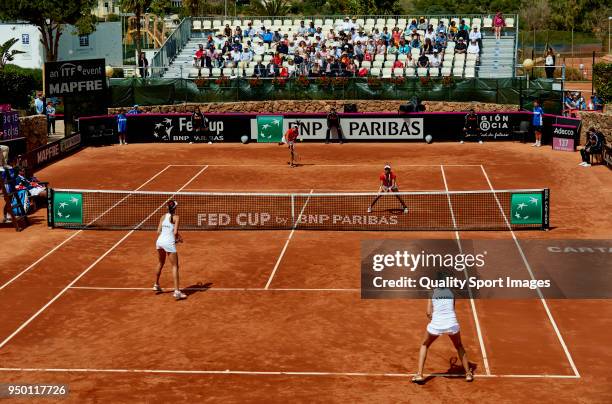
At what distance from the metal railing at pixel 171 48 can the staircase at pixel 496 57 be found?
19.7 m

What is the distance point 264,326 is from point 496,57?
40600 millimetres

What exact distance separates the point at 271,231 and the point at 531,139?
70.4 feet

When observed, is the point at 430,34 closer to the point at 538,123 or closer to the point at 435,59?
the point at 435,59

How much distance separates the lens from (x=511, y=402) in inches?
592

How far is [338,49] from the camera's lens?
56250 mm

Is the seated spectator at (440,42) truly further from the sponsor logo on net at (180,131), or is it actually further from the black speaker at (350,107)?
the sponsor logo on net at (180,131)

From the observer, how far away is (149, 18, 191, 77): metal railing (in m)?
57.5

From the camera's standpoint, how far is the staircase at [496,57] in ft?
179

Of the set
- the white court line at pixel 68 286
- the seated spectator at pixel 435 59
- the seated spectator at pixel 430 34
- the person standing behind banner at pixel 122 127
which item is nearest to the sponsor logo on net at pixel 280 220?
the white court line at pixel 68 286

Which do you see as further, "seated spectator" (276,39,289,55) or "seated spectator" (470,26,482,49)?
"seated spectator" (276,39,289,55)

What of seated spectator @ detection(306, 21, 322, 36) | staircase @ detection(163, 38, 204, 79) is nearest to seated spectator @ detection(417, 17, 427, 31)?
seated spectator @ detection(306, 21, 322, 36)

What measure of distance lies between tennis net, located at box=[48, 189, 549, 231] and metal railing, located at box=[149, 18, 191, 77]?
2759 centimetres

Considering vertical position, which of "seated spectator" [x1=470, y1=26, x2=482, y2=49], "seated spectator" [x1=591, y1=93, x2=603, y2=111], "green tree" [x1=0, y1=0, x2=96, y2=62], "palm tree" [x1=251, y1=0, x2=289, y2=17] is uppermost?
"palm tree" [x1=251, y1=0, x2=289, y2=17]

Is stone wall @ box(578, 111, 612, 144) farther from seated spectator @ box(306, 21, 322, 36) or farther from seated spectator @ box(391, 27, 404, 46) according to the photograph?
seated spectator @ box(306, 21, 322, 36)
